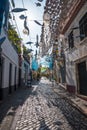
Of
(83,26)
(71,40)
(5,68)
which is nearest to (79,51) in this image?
(83,26)

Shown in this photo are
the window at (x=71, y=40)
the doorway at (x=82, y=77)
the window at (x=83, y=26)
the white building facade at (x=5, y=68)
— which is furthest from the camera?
the window at (x=71, y=40)

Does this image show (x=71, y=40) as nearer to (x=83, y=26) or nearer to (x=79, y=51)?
(x=79, y=51)

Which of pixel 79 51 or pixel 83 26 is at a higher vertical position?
pixel 83 26

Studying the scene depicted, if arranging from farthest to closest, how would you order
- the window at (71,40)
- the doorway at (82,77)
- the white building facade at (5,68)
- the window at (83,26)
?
the window at (71,40) < the doorway at (82,77) < the white building facade at (5,68) < the window at (83,26)

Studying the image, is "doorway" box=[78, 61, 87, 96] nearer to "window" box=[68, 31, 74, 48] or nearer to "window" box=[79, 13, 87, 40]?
"window" box=[79, 13, 87, 40]

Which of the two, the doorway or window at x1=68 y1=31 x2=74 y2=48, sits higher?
window at x1=68 y1=31 x2=74 y2=48

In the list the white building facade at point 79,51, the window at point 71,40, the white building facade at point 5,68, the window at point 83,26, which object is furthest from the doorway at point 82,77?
the white building facade at point 5,68

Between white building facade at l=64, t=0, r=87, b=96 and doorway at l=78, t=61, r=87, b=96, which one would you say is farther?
doorway at l=78, t=61, r=87, b=96

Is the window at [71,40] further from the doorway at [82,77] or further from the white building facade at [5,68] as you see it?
the white building facade at [5,68]

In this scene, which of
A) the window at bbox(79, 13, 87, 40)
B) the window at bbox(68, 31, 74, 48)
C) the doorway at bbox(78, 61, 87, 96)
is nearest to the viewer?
the window at bbox(79, 13, 87, 40)

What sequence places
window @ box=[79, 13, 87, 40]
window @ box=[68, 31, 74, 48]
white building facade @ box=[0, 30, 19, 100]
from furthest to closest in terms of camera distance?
window @ box=[68, 31, 74, 48], white building facade @ box=[0, 30, 19, 100], window @ box=[79, 13, 87, 40]

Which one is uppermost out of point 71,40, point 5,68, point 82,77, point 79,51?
point 71,40

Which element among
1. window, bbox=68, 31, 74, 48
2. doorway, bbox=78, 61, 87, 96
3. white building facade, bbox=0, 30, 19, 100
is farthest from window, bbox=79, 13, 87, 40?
white building facade, bbox=0, 30, 19, 100

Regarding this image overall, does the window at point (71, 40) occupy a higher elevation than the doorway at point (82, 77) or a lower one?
higher
